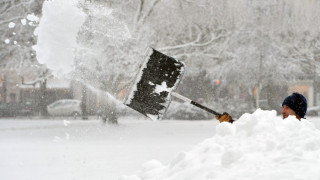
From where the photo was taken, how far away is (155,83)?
19.6 ft

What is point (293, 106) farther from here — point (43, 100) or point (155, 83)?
point (43, 100)

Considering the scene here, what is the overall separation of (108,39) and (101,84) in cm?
310

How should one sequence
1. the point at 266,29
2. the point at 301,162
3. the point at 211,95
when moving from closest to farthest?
the point at 301,162
the point at 266,29
the point at 211,95

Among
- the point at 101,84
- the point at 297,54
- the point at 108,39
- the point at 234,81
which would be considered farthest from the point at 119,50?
the point at 234,81

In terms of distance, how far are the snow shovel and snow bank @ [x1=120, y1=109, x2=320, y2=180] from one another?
1.80 meters

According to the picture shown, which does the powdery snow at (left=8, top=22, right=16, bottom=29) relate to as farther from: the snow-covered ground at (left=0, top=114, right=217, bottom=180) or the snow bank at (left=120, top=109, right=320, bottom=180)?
the snow bank at (left=120, top=109, right=320, bottom=180)

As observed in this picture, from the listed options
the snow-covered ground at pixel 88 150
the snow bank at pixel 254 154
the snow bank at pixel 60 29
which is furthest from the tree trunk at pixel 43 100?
the snow bank at pixel 254 154

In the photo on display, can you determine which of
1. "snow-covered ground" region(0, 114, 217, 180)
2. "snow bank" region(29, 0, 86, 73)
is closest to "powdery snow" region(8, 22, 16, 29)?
"snow bank" region(29, 0, 86, 73)

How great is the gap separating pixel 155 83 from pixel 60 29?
9.03 m

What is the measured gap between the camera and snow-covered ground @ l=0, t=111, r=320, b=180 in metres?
3.40

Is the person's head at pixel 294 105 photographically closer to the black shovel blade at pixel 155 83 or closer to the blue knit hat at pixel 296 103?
the blue knit hat at pixel 296 103

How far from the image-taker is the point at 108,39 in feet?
56.8

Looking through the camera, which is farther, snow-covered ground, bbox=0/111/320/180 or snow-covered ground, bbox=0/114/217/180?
snow-covered ground, bbox=0/114/217/180

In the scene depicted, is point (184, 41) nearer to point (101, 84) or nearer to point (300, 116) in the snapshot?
point (101, 84)
